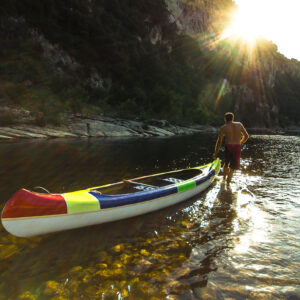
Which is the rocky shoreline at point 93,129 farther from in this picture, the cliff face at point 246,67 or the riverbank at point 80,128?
the cliff face at point 246,67

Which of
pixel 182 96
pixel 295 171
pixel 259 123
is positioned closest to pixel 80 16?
pixel 182 96

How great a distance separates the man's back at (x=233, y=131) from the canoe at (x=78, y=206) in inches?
108

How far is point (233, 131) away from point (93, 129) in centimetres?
2310

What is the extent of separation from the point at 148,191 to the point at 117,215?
0.97 meters

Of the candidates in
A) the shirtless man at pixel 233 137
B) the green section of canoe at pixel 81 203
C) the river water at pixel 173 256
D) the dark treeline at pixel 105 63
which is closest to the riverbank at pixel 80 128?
the dark treeline at pixel 105 63

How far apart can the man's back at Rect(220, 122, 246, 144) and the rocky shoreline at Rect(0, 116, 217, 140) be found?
20068 millimetres

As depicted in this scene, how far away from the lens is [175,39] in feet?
208

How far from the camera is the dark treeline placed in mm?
30328

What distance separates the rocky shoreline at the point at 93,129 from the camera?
2209cm

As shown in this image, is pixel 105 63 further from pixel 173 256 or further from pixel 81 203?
pixel 173 256

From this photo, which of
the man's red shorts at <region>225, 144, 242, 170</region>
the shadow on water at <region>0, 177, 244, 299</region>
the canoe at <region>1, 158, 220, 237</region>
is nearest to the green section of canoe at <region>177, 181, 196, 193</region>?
the canoe at <region>1, 158, 220, 237</region>

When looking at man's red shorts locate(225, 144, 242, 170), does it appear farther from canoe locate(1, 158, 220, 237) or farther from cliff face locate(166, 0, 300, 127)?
cliff face locate(166, 0, 300, 127)

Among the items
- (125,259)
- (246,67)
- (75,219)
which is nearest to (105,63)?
(75,219)

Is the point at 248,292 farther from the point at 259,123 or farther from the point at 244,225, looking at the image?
the point at 259,123
